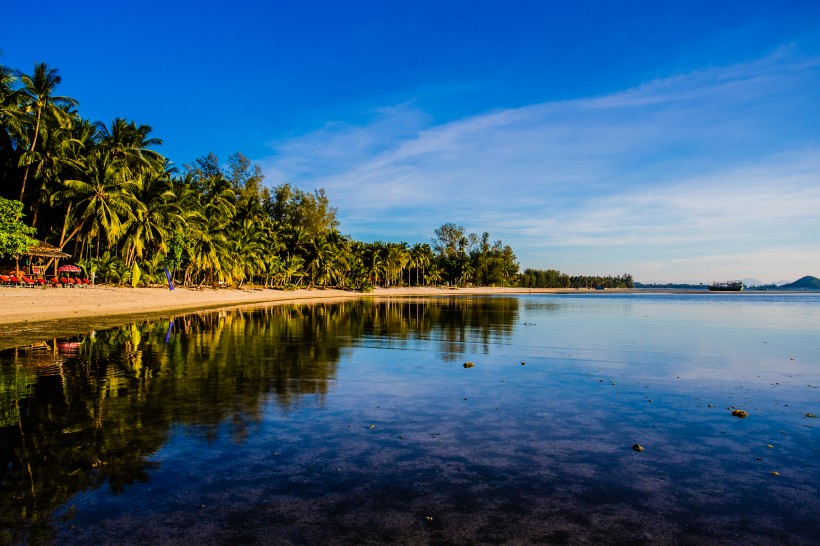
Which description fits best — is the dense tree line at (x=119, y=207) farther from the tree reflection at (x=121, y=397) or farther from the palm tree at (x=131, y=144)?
the tree reflection at (x=121, y=397)

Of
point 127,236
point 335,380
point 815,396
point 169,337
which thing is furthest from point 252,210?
point 815,396

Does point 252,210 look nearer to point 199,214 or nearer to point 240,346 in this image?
point 199,214

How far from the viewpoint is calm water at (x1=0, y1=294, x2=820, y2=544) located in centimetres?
473

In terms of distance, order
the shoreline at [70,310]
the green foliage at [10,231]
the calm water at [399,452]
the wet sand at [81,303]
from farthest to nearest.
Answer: the green foliage at [10,231] → the wet sand at [81,303] → the shoreline at [70,310] → the calm water at [399,452]

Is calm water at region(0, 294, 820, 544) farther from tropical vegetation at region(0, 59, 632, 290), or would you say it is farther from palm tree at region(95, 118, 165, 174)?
palm tree at region(95, 118, 165, 174)

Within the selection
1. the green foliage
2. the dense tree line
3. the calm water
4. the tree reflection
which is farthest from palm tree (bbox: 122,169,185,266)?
the calm water

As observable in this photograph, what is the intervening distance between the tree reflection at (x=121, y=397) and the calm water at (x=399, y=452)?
48 millimetres

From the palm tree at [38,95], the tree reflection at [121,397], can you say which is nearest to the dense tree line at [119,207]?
the palm tree at [38,95]

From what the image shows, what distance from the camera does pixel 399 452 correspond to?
22.3 feet

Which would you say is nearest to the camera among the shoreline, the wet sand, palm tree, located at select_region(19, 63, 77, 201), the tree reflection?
the tree reflection

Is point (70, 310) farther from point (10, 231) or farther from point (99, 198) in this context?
point (99, 198)

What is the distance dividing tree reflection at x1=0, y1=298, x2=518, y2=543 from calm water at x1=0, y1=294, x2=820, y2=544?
0.05 m

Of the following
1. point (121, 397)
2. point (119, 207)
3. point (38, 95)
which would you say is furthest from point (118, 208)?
point (121, 397)

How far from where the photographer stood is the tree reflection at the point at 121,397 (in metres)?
5.62
